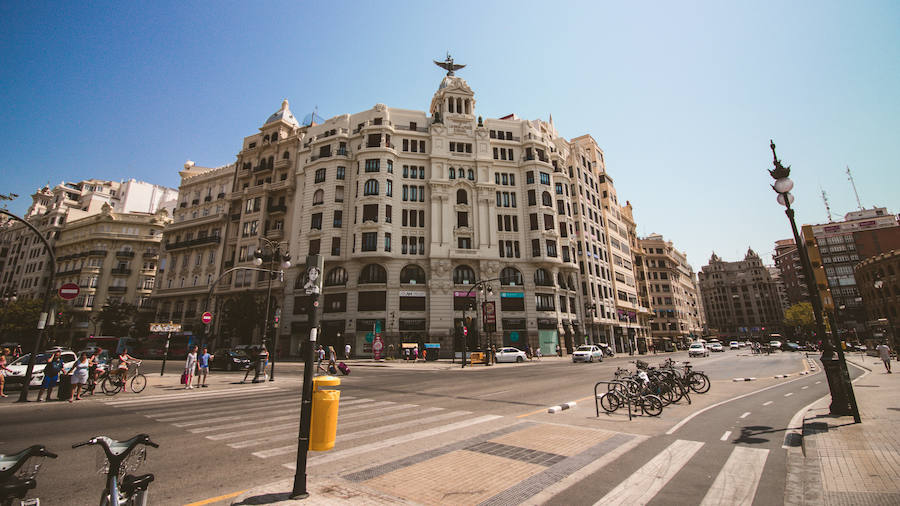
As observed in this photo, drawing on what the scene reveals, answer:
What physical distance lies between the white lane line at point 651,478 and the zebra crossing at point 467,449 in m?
0.01

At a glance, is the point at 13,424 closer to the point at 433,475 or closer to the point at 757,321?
the point at 433,475

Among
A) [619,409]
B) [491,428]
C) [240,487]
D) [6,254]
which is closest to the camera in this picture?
[240,487]

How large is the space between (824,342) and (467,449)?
27.8 feet

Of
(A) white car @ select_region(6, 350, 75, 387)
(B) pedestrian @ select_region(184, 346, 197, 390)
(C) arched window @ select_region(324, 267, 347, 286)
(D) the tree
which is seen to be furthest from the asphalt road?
(D) the tree

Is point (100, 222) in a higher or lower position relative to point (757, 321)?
higher

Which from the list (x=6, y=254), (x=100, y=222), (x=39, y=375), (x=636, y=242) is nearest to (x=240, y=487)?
(x=39, y=375)

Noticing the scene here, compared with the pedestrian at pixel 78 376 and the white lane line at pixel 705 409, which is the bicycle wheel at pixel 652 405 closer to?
the white lane line at pixel 705 409

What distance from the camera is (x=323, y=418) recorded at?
432cm

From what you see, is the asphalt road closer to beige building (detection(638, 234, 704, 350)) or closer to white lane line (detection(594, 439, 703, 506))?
white lane line (detection(594, 439, 703, 506))

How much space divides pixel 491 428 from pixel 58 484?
725 centimetres

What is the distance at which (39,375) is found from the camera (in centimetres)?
1612

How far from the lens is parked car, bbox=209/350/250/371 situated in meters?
25.6

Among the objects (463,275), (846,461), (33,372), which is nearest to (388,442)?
(846,461)

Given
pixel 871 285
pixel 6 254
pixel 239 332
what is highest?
pixel 6 254
